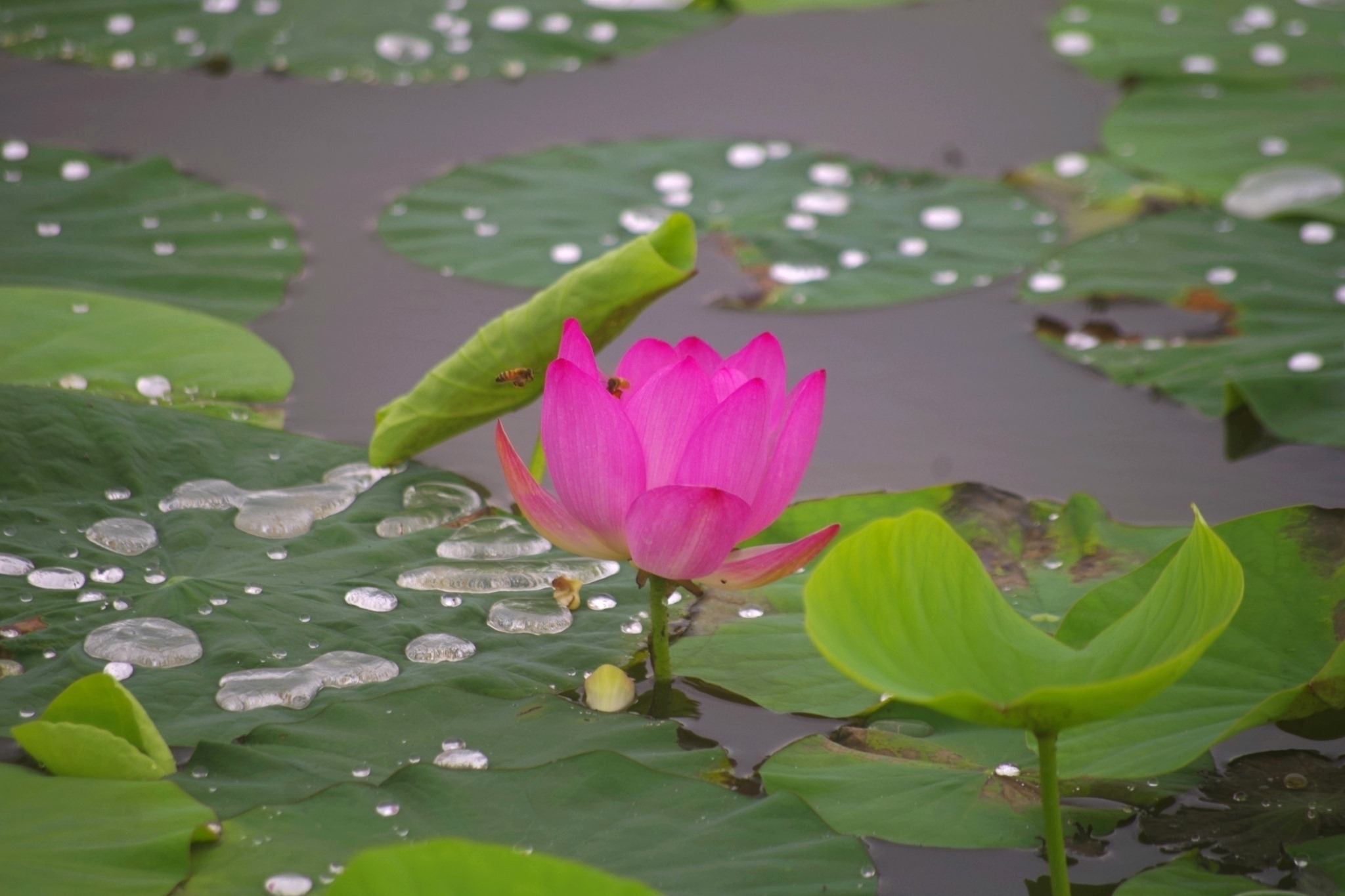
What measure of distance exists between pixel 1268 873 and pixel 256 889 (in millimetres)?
716

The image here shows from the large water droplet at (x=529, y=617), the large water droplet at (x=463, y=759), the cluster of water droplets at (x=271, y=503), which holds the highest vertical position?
A: the cluster of water droplets at (x=271, y=503)

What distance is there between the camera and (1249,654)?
1.00 metres

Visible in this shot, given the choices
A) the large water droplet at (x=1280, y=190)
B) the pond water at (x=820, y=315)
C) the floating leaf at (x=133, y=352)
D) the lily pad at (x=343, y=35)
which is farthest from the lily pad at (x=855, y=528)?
the lily pad at (x=343, y=35)

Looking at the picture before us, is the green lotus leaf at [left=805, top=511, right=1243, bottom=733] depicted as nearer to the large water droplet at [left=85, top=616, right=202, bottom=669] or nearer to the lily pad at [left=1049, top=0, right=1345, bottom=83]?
the large water droplet at [left=85, top=616, right=202, bottom=669]

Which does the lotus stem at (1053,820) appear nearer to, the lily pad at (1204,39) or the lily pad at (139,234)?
the lily pad at (139,234)

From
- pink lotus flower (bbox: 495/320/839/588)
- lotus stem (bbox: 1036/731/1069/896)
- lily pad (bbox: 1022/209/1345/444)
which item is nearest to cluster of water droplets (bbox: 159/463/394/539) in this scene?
pink lotus flower (bbox: 495/320/839/588)

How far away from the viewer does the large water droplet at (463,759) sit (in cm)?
92

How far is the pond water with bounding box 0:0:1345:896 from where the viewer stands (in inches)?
57.7

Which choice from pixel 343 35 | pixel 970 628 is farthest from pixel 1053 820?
pixel 343 35

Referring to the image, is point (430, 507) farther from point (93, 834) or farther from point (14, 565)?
point (93, 834)

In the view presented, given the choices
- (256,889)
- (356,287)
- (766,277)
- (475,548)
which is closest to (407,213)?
(356,287)

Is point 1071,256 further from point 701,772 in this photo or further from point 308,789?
point 308,789

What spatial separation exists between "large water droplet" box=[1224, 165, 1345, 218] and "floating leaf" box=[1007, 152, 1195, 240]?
91 mm

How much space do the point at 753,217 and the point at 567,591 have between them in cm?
110
